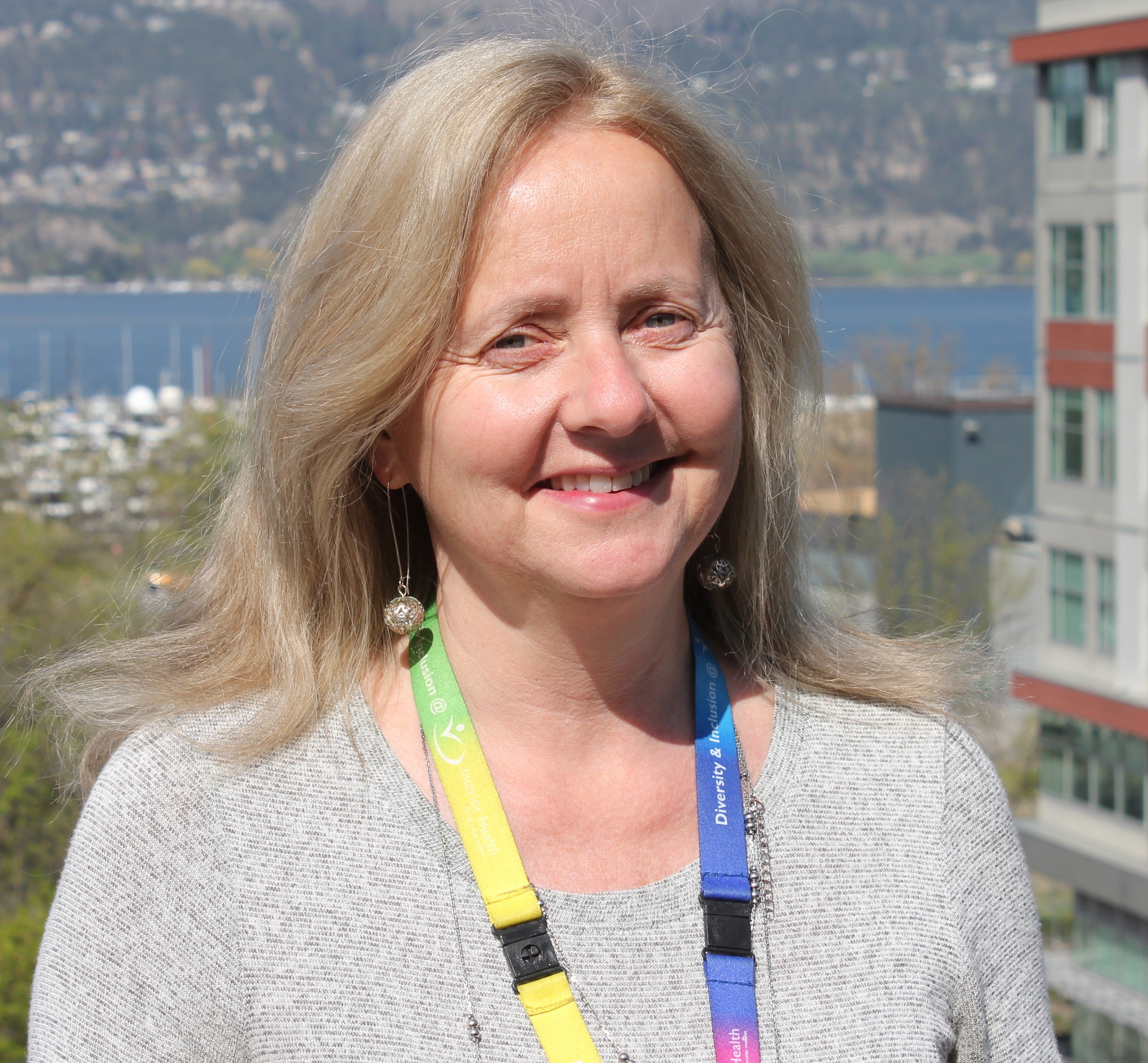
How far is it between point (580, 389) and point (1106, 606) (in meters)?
24.5

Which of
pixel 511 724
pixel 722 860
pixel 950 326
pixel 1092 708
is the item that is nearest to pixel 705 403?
pixel 511 724

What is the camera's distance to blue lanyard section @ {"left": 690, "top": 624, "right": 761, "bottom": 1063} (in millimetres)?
2133

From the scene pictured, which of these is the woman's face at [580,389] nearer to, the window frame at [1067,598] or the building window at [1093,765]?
the building window at [1093,765]

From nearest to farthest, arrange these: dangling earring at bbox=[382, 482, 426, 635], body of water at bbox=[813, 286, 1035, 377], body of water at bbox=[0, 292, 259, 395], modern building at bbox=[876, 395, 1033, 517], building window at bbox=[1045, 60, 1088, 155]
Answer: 1. dangling earring at bbox=[382, 482, 426, 635]
2. body of water at bbox=[813, 286, 1035, 377]
3. building window at bbox=[1045, 60, 1088, 155]
4. modern building at bbox=[876, 395, 1033, 517]
5. body of water at bbox=[0, 292, 259, 395]

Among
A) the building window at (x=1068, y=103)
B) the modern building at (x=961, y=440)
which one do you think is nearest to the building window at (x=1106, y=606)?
the building window at (x=1068, y=103)

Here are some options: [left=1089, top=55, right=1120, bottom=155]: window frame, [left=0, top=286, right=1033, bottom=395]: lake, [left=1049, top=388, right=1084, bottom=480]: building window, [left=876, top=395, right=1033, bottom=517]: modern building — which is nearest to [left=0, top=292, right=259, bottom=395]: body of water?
[left=0, top=286, right=1033, bottom=395]: lake

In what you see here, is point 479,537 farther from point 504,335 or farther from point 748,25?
point 748,25

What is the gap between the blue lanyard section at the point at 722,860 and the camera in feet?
7.00

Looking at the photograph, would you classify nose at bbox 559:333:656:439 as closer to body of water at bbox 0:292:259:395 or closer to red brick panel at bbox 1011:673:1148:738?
red brick panel at bbox 1011:673:1148:738

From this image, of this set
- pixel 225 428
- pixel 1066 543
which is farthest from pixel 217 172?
pixel 225 428

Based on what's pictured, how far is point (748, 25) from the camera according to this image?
3342 millimetres

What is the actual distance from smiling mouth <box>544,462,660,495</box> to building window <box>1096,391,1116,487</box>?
919 inches

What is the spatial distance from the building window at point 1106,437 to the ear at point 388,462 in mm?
23301

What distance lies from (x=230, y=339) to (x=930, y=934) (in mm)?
1855
